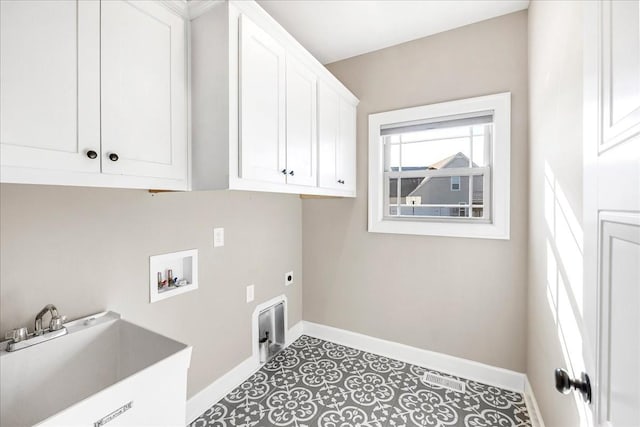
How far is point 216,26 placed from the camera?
127 cm

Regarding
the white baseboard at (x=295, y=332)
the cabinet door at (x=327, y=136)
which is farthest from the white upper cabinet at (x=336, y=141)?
the white baseboard at (x=295, y=332)

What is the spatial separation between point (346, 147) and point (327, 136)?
32 centimetres

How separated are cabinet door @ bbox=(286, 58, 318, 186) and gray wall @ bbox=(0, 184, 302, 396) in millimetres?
548

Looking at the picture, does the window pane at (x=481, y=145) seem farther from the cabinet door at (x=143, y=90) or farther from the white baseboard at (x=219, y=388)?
the white baseboard at (x=219, y=388)

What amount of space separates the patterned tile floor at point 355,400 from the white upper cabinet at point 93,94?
1477mm

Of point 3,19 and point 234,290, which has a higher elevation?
point 3,19

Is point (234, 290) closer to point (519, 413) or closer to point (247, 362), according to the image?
point (247, 362)

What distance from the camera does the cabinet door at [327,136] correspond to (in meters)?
1.99

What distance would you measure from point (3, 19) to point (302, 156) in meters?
1.28

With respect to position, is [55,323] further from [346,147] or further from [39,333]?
[346,147]

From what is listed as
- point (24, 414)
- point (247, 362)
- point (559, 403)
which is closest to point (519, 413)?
point (559, 403)

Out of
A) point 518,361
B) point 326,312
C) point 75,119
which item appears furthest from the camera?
point 326,312

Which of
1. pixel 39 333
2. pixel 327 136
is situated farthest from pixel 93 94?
pixel 327 136

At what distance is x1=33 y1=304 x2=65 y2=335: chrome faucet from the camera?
1058mm
